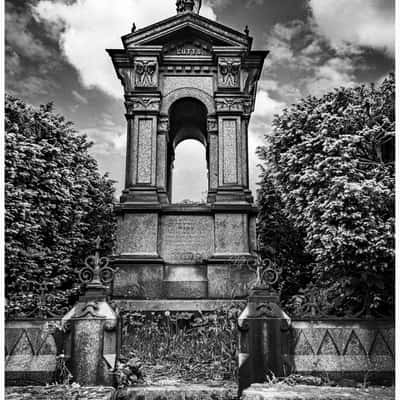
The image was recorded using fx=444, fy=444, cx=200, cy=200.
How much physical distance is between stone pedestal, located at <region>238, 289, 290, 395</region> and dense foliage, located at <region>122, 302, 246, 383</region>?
1.77 feet

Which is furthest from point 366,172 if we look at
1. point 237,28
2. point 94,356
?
point 94,356

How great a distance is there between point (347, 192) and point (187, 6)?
676 cm

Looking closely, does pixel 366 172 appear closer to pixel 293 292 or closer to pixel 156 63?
pixel 156 63

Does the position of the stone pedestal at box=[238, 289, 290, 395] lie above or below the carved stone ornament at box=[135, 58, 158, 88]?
below

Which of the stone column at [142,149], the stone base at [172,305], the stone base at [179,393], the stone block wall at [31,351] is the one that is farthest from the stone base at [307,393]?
the stone column at [142,149]

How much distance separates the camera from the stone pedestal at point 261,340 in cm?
550

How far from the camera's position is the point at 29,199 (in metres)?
13.9

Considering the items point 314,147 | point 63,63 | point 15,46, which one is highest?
point 63,63

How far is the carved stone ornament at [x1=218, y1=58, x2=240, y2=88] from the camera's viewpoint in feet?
37.0

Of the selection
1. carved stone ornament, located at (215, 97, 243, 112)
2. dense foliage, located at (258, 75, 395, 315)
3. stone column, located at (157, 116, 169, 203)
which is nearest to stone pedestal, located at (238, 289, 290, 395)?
dense foliage, located at (258, 75, 395, 315)

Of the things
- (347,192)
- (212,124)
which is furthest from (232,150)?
(347,192)

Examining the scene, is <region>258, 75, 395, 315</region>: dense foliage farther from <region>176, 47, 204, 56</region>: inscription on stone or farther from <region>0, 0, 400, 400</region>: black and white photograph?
<region>176, 47, 204, 56</region>: inscription on stone

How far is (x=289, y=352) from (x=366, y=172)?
22.5 ft

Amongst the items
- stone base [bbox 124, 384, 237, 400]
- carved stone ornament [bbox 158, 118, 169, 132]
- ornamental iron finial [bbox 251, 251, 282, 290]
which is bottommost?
stone base [bbox 124, 384, 237, 400]
